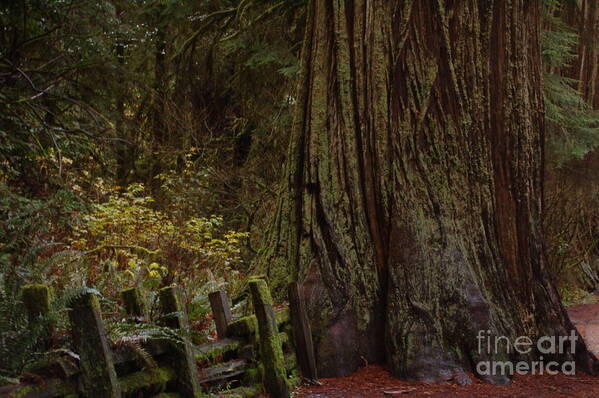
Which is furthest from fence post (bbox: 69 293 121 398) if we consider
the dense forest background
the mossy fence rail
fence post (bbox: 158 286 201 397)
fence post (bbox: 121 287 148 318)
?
fence post (bbox: 121 287 148 318)

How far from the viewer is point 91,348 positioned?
3.13 meters

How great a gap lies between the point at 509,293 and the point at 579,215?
8.95 metres

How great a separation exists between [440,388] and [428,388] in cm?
10

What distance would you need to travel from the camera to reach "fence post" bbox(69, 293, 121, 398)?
313cm

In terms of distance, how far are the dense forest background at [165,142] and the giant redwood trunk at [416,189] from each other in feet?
3.16

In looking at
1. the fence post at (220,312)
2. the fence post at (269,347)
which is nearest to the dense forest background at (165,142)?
the fence post at (220,312)

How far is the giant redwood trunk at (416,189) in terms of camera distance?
5188 mm

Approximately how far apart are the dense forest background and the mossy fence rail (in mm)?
200

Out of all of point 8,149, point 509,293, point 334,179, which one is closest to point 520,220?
point 509,293

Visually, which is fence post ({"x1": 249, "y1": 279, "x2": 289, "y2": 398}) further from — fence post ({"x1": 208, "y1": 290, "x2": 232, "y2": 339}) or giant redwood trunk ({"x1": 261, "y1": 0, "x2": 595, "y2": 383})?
giant redwood trunk ({"x1": 261, "y1": 0, "x2": 595, "y2": 383})

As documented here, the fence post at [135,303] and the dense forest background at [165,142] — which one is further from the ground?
the dense forest background at [165,142]

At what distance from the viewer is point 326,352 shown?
5.09m

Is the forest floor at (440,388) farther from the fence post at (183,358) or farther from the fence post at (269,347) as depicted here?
the fence post at (183,358)

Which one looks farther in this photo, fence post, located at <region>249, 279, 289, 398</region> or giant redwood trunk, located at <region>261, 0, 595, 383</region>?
giant redwood trunk, located at <region>261, 0, 595, 383</region>
